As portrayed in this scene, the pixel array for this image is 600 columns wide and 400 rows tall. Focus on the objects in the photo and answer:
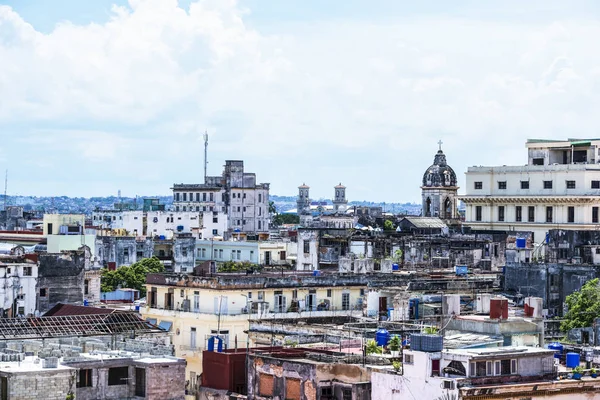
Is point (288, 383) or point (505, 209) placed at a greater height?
point (505, 209)

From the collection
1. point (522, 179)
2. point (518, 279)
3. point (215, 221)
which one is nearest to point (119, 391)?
point (518, 279)

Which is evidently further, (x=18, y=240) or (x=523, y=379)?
(x=18, y=240)

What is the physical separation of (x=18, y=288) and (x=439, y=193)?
293 feet

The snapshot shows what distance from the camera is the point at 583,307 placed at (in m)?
79.1

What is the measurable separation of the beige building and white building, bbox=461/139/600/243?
4123cm

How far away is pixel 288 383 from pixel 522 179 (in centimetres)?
7292

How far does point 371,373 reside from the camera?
53.3 meters

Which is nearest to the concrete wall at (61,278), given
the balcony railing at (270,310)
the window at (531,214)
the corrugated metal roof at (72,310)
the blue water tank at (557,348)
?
the corrugated metal roof at (72,310)

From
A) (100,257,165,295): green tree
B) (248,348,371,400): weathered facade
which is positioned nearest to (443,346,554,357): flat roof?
(248,348,371,400): weathered facade

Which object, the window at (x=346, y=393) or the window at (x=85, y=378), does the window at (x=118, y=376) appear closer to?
the window at (x=85, y=378)

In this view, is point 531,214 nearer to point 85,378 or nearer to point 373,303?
point 373,303

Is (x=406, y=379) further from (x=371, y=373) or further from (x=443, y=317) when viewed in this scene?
(x=443, y=317)

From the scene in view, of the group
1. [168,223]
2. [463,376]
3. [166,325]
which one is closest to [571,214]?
[166,325]

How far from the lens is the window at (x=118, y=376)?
5672cm
